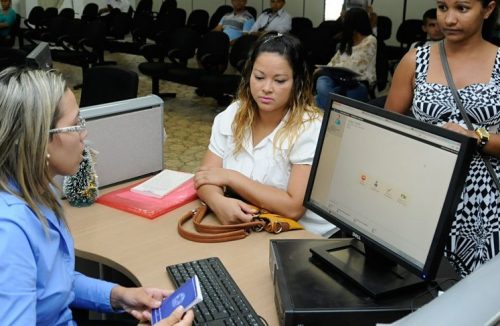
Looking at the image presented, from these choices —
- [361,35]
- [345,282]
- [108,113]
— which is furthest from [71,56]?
[345,282]

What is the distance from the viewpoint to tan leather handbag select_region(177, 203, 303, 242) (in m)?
1.67

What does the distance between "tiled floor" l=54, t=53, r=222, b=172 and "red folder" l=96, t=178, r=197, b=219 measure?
2.31 metres

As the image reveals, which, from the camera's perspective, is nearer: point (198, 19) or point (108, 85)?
point (108, 85)

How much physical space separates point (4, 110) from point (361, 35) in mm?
4473

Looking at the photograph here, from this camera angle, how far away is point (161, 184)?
6.81ft

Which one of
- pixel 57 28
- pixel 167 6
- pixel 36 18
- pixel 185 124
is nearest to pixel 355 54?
pixel 185 124

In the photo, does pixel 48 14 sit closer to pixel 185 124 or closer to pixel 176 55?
pixel 176 55

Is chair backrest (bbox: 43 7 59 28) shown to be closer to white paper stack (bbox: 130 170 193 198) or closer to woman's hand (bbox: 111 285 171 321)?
white paper stack (bbox: 130 170 193 198)

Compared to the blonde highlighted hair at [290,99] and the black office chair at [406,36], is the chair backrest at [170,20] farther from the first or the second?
the blonde highlighted hair at [290,99]

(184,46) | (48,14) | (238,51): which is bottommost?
(48,14)

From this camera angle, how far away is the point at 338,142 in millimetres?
1406

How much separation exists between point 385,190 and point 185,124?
4646mm

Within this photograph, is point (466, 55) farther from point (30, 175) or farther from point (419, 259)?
point (30, 175)

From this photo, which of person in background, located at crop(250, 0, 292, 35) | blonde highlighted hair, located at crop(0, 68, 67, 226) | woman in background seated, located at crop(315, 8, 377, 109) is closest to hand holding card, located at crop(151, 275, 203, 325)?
blonde highlighted hair, located at crop(0, 68, 67, 226)
